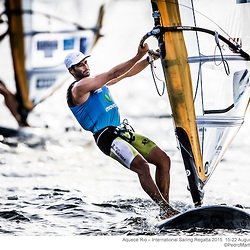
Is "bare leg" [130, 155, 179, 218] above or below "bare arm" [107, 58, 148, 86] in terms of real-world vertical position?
below

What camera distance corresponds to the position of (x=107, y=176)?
3.19 metres

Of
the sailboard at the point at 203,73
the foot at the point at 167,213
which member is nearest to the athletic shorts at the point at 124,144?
the sailboard at the point at 203,73

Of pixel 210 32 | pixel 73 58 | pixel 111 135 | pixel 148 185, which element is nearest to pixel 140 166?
pixel 148 185

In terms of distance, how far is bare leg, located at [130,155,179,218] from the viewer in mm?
3094

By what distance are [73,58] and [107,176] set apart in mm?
637

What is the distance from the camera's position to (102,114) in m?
3.10

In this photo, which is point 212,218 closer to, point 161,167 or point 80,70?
point 161,167

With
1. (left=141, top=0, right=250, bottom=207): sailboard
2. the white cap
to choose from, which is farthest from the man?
(left=141, top=0, right=250, bottom=207): sailboard

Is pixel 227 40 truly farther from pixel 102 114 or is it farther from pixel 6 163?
pixel 6 163

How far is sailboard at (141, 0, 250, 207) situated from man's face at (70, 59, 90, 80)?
0.32m

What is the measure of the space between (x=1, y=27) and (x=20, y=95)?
374 millimetres

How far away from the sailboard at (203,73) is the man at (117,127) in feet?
0.43

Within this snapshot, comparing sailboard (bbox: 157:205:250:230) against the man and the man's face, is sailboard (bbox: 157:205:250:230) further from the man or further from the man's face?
the man's face

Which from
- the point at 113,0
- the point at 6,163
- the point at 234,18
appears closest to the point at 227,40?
the point at 234,18
